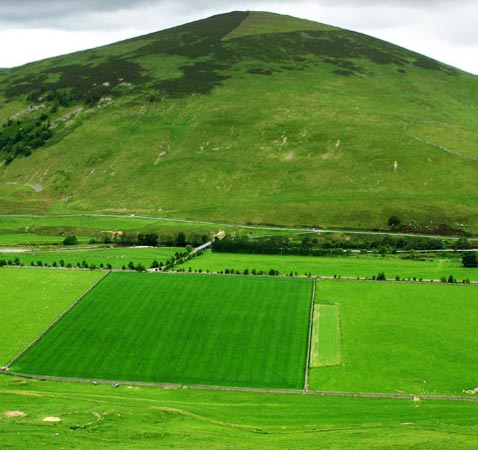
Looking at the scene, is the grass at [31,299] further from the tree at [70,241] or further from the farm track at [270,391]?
the tree at [70,241]

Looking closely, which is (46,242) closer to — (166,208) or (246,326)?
(166,208)

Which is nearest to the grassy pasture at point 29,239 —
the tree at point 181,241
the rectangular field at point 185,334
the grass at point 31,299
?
the tree at point 181,241

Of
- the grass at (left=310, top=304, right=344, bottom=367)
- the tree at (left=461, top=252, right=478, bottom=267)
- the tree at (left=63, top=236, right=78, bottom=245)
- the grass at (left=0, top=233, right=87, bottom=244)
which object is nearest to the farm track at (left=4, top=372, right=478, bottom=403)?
the grass at (left=310, top=304, right=344, bottom=367)

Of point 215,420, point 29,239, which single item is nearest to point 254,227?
point 29,239

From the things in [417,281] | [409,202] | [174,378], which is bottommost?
[174,378]

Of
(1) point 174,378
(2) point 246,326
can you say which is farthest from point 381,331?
(1) point 174,378

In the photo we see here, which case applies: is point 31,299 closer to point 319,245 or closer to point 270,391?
point 270,391

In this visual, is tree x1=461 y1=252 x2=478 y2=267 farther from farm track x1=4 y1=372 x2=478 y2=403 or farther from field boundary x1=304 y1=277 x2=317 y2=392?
farm track x1=4 y1=372 x2=478 y2=403
